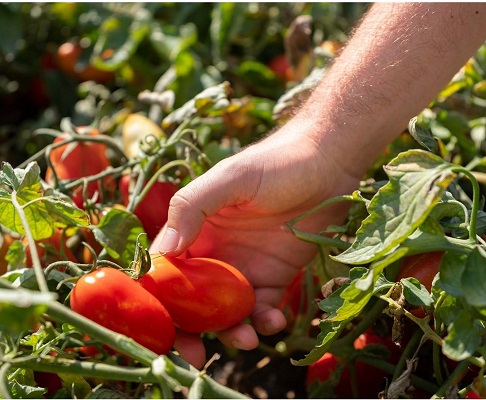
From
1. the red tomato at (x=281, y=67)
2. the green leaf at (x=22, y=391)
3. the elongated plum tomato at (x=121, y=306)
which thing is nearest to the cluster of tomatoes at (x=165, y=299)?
the elongated plum tomato at (x=121, y=306)

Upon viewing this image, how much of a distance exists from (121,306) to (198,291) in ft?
0.46

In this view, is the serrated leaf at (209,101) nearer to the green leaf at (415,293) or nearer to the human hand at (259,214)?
the human hand at (259,214)

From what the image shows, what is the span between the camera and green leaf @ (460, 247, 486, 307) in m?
0.74

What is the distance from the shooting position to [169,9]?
2162 millimetres

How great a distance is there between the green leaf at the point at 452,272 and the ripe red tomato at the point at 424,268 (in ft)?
0.57

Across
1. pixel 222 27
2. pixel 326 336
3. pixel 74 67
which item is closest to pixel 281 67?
pixel 222 27

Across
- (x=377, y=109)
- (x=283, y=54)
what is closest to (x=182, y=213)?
(x=377, y=109)

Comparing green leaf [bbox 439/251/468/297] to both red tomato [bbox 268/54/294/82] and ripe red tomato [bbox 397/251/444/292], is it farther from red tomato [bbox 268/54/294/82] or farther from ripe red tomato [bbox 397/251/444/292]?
red tomato [bbox 268/54/294/82]

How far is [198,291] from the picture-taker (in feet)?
3.34

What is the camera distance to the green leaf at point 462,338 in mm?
741

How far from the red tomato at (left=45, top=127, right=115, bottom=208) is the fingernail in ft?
1.03

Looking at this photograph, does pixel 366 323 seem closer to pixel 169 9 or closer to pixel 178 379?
pixel 178 379

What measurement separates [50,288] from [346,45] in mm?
718

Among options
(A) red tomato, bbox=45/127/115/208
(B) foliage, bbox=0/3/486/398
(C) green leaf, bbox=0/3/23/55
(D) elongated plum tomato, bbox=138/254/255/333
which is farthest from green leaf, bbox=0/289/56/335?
(C) green leaf, bbox=0/3/23/55
